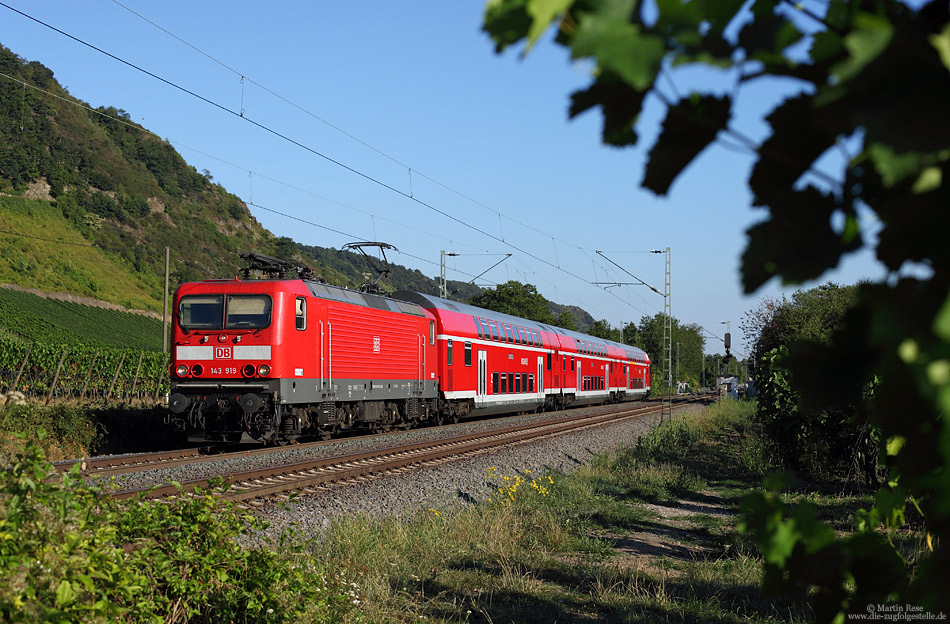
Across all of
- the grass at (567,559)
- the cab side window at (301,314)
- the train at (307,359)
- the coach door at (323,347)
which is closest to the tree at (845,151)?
the grass at (567,559)

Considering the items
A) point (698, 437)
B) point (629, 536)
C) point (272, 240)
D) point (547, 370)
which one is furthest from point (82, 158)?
point (629, 536)

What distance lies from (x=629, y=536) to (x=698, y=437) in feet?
45.7

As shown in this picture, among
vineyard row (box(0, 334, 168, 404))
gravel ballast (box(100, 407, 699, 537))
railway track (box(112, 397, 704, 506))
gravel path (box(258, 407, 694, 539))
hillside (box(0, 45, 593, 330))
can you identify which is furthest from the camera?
hillside (box(0, 45, 593, 330))

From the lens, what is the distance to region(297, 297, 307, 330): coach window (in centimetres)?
1608

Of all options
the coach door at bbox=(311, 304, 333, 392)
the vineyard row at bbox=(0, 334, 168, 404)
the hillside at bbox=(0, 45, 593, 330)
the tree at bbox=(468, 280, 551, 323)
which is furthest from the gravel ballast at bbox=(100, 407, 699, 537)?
the tree at bbox=(468, 280, 551, 323)

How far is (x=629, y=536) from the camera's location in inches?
341

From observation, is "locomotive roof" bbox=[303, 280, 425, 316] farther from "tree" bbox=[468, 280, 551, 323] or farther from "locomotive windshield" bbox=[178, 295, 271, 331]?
"tree" bbox=[468, 280, 551, 323]

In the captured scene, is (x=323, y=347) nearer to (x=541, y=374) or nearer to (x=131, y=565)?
(x=131, y=565)

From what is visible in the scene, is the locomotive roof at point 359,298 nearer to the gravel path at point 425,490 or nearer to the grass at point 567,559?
the gravel path at point 425,490

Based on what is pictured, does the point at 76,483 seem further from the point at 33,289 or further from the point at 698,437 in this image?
the point at 33,289

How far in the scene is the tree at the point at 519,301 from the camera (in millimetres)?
92125

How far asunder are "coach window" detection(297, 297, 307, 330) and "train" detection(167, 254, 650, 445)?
0.07 feet

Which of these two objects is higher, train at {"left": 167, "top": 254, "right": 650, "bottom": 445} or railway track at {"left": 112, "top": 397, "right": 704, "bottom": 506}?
train at {"left": 167, "top": 254, "right": 650, "bottom": 445}

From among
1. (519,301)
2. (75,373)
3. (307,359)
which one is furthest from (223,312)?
(519,301)
